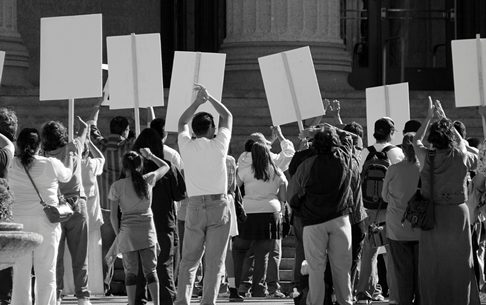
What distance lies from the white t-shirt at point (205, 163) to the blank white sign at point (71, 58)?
186cm

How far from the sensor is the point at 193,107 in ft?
33.2

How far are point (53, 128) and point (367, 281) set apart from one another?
319cm

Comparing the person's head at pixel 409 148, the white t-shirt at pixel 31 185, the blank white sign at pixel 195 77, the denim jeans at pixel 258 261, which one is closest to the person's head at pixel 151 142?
the white t-shirt at pixel 31 185

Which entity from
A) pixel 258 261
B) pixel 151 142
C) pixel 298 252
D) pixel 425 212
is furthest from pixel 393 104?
pixel 151 142

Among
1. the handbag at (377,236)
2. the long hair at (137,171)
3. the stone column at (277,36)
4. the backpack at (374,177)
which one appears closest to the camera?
the long hair at (137,171)

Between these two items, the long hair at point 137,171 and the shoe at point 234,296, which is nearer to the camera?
the long hair at point 137,171

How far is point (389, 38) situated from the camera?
19.8m

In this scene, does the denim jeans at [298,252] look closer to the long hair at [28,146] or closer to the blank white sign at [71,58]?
the blank white sign at [71,58]

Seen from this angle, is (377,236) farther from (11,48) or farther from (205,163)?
(11,48)

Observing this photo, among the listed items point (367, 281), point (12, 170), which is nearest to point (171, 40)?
point (367, 281)

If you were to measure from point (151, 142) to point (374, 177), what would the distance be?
2.20 metres

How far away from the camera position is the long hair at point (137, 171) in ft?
33.4

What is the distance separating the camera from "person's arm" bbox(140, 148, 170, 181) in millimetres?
10242

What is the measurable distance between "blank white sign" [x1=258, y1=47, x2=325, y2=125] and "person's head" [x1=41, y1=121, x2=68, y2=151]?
2.97 m
